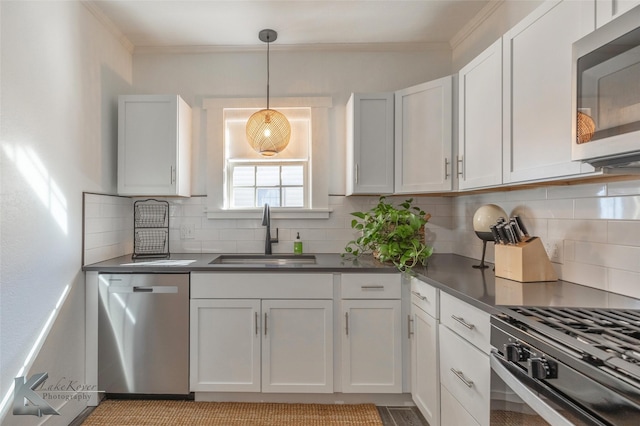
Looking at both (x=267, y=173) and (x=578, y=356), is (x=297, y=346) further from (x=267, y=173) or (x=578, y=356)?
(x=578, y=356)

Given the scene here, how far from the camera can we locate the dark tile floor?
209cm

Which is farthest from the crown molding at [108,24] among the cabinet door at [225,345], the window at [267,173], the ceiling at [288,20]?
the cabinet door at [225,345]

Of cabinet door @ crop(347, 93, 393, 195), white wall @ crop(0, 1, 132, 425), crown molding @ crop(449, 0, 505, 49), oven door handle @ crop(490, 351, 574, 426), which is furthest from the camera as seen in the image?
cabinet door @ crop(347, 93, 393, 195)

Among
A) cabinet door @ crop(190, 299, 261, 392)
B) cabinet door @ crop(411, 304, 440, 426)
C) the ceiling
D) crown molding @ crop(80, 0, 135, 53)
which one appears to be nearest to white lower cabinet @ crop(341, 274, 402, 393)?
cabinet door @ crop(411, 304, 440, 426)

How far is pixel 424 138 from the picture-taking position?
2420 mm

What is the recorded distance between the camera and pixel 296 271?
2.22 meters

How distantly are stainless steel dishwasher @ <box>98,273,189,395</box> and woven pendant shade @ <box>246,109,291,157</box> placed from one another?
112 cm

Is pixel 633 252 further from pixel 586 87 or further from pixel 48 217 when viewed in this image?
pixel 48 217

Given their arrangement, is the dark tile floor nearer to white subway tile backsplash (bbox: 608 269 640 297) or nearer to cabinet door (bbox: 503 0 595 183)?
white subway tile backsplash (bbox: 608 269 640 297)

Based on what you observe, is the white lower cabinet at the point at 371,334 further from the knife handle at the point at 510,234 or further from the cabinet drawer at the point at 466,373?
the knife handle at the point at 510,234

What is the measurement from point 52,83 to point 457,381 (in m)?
2.59

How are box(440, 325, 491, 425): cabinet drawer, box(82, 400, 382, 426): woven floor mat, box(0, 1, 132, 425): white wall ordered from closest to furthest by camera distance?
1. box(440, 325, 491, 425): cabinet drawer
2. box(0, 1, 132, 425): white wall
3. box(82, 400, 382, 426): woven floor mat

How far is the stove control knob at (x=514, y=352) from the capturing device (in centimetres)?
106

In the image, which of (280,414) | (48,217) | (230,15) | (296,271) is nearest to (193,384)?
(280,414)
